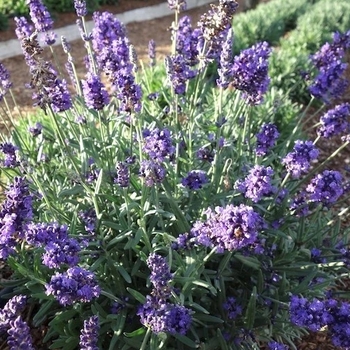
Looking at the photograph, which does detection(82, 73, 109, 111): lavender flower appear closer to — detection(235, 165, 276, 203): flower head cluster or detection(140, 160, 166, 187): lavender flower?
detection(140, 160, 166, 187): lavender flower

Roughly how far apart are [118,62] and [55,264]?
145 cm

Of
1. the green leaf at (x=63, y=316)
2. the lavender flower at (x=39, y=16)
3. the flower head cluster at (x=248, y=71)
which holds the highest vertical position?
the lavender flower at (x=39, y=16)

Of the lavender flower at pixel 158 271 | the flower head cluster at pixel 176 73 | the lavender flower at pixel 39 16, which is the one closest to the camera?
the lavender flower at pixel 158 271

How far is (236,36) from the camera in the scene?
8.05m

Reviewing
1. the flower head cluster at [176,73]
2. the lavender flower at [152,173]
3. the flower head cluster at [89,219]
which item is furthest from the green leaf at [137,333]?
the flower head cluster at [176,73]

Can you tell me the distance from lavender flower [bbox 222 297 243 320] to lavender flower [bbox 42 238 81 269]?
3.73 ft

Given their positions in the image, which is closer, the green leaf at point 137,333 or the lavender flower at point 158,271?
the lavender flower at point 158,271

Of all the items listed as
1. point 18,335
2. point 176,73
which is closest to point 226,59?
point 176,73

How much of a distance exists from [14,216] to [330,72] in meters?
2.51

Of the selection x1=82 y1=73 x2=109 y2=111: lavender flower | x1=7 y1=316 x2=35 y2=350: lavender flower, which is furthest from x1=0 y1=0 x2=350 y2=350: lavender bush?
x1=7 y1=316 x2=35 y2=350: lavender flower

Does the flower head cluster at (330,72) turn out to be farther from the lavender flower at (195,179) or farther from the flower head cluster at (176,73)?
the lavender flower at (195,179)

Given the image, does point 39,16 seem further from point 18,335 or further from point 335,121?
point 18,335

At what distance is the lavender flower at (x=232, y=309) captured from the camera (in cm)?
296

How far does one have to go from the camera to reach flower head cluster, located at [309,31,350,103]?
142 inches
